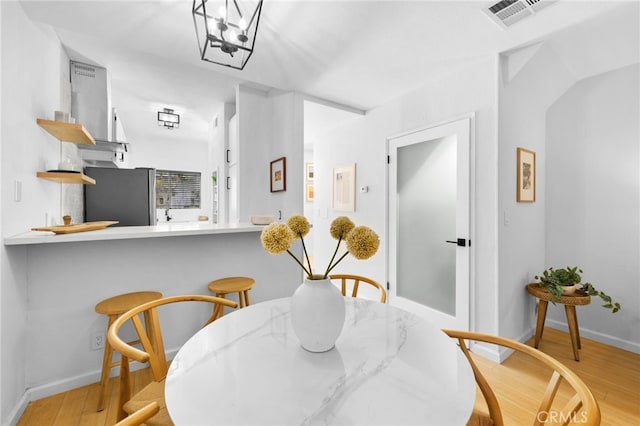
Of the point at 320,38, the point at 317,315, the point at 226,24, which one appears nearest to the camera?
the point at 317,315

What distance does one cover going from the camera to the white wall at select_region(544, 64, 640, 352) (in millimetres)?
2486

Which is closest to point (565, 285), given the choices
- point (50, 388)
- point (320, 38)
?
point (320, 38)

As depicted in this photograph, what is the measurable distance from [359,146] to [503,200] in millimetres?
1884

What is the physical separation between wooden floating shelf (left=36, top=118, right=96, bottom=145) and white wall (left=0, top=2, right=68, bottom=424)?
0.05 metres

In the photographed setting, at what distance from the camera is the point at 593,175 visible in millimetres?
2695

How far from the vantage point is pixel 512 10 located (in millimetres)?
1776

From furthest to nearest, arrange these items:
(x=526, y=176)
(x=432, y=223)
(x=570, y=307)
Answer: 1. (x=432, y=223)
2. (x=526, y=176)
3. (x=570, y=307)

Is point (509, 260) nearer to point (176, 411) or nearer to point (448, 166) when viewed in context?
point (448, 166)

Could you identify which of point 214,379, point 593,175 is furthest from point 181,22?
point 593,175

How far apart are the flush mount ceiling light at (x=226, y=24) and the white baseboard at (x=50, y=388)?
219cm

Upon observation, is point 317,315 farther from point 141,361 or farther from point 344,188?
point 344,188

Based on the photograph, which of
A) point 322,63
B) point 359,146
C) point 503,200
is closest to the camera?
point 503,200

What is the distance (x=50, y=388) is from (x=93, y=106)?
2.49 metres

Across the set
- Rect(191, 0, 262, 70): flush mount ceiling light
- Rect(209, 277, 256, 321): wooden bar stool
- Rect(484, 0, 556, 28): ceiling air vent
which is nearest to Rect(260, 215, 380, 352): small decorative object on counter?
Rect(191, 0, 262, 70): flush mount ceiling light
